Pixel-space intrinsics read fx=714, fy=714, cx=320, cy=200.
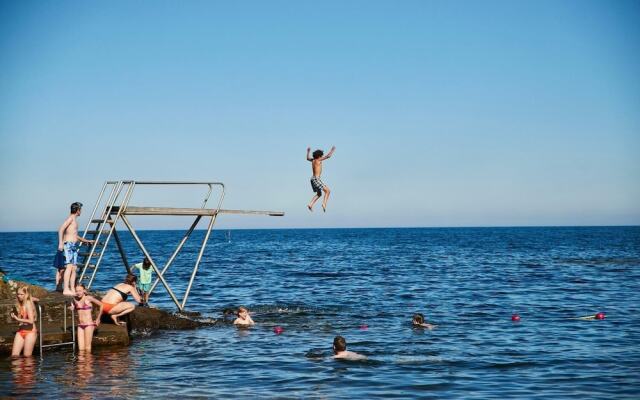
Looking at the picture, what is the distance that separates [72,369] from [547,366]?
1176 centimetres

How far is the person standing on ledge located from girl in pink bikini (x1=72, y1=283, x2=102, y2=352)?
166 cm

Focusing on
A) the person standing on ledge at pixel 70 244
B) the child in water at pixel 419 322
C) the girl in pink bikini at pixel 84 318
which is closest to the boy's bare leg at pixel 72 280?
the person standing on ledge at pixel 70 244

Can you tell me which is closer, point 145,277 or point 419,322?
point 419,322

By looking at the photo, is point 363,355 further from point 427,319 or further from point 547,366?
point 427,319

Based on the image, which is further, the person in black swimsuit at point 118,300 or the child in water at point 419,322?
the child in water at point 419,322

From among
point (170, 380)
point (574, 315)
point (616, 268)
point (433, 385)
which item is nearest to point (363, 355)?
point (433, 385)

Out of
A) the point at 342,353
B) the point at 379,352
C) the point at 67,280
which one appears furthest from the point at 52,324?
the point at 379,352

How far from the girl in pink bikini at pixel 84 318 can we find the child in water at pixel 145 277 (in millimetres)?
6219

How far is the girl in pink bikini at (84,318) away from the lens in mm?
18125

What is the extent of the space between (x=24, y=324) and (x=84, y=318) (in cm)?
152

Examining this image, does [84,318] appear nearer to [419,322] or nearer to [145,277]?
[145,277]

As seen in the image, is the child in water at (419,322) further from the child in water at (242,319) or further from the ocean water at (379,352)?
the child in water at (242,319)

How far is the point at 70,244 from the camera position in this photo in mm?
19766

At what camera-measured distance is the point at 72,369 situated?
17031 millimetres
